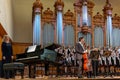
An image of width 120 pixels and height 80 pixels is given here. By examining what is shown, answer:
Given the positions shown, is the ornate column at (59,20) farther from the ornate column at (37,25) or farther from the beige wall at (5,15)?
the beige wall at (5,15)

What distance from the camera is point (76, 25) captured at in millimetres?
12539

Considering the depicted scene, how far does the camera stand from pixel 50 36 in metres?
12.2

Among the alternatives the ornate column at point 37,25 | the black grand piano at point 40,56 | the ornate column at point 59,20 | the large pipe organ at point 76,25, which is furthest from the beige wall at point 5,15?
the ornate column at point 59,20

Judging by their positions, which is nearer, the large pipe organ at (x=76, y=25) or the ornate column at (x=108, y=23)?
the large pipe organ at (x=76, y=25)

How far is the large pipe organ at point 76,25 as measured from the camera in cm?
1216

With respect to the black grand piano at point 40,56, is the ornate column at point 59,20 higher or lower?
higher

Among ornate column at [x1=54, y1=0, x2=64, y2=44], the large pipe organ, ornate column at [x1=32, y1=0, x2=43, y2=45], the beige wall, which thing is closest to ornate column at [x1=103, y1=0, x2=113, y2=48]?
the large pipe organ

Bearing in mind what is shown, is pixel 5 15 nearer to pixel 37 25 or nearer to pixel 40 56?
pixel 37 25

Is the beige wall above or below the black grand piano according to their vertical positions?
above

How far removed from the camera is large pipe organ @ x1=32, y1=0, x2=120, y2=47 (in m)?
12.2

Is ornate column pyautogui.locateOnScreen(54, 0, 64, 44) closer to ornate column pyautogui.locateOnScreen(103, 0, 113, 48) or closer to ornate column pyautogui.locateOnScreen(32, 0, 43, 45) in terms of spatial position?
ornate column pyautogui.locateOnScreen(32, 0, 43, 45)

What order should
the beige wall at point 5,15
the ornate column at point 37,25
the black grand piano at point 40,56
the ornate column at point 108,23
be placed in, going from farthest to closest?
the ornate column at point 108,23 → the ornate column at point 37,25 → the beige wall at point 5,15 → the black grand piano at point 40,56

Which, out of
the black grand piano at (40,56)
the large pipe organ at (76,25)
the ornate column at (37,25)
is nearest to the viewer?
the black grand piano at (40,56)

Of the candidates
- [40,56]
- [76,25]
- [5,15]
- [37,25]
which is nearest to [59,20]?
[76,25]
